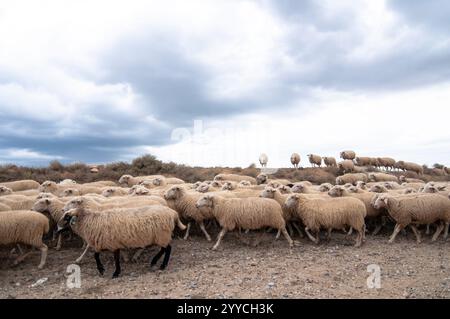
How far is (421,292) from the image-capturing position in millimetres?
8000

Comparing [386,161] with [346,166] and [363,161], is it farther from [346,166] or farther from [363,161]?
[346,166]

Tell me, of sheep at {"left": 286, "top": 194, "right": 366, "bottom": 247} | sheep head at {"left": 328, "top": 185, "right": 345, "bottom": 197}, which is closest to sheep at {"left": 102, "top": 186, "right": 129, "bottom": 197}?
sheep at {"left": 286, "top": 194, "right": 366, "bottom": 247}

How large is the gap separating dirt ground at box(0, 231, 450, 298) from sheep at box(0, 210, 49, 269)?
67cm

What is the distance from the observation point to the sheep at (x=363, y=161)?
38.3m

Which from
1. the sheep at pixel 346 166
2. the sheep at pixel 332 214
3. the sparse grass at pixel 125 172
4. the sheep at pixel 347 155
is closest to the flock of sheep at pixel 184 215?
the sheep at pixel 332 214

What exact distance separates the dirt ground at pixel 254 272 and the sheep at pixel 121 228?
2.22ft

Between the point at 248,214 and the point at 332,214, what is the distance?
2.51 meters

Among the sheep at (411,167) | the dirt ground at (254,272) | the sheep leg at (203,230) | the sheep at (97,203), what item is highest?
the sheep at (411,167)

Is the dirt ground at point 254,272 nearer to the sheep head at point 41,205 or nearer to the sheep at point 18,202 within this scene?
Answer: the sheep head at point 41,205
